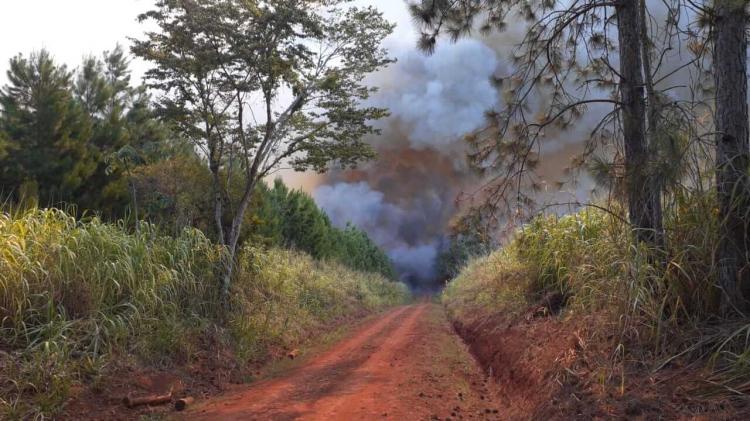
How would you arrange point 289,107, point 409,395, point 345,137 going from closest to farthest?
point 409,395, point 289,107, point 345,137

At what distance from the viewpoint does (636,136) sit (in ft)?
17.3

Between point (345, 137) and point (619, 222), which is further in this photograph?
point (345, 137)

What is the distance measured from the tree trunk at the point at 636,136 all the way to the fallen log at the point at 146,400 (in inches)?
210

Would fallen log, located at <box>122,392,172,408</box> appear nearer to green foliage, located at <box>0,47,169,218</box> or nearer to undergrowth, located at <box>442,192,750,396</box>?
undergrowth, located at <box>442,192,750,396</box>

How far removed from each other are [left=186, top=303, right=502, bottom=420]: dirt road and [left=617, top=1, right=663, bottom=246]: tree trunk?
2.57 m

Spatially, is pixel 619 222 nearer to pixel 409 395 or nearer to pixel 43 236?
pixel 409 395

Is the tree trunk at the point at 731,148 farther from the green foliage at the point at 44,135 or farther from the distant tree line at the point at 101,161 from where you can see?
the green foliage at the point at 44,135

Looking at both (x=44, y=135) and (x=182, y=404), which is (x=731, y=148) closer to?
(x=182, y=404)

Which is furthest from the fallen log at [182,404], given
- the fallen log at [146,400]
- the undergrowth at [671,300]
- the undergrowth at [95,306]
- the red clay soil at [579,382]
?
the undergrowth at [671,300]

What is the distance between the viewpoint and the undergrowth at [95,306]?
5.01 metres

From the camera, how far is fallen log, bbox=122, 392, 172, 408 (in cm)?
539

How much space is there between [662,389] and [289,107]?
9.60 m

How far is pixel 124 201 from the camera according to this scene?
1914 cm

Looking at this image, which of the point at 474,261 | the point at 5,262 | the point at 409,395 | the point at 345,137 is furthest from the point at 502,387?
the point at 474,261
